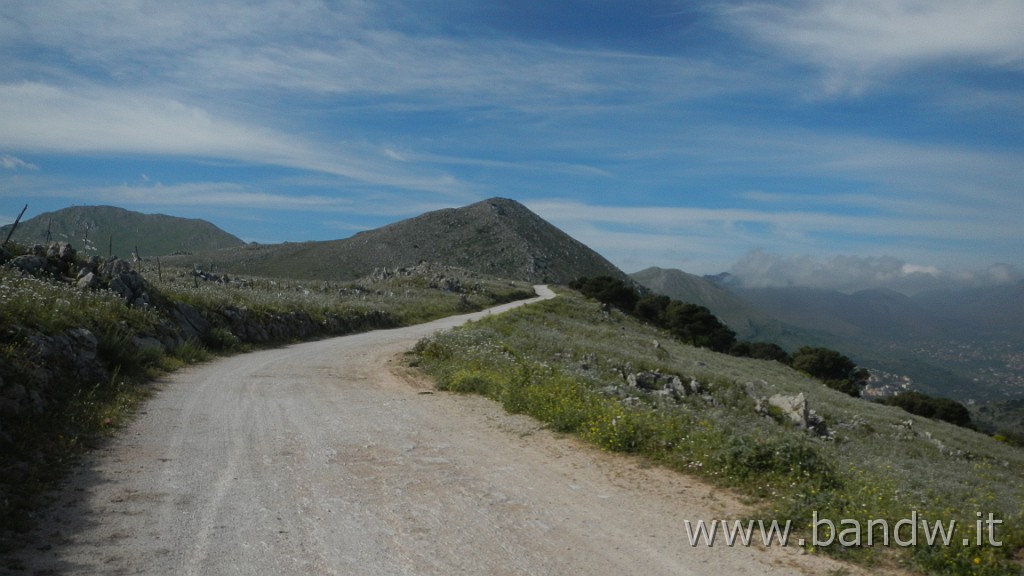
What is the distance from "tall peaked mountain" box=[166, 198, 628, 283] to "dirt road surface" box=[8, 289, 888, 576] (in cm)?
9094

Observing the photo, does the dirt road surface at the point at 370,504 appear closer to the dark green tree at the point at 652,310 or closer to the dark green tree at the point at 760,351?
the dark green tree at the point at 652,310

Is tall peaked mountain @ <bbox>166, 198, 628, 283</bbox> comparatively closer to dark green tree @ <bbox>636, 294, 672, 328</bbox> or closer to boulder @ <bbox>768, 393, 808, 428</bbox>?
dark green tree @ <bbox>636, 294, 672, 328</bbox>

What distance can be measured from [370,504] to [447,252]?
11088 centimetres

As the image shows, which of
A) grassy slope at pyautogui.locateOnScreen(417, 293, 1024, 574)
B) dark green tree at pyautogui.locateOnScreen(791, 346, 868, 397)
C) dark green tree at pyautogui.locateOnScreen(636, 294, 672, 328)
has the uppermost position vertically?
dark green tree at pyautogui.locateOnScreen(636, 294, 672, 328)

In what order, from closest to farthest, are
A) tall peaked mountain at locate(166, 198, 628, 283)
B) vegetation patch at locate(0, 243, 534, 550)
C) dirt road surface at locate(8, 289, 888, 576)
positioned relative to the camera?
dirt road surface at locate(8, 289, 888, 576)
vegetation patch at locate(0, 243, 534, 550)
tall peaked mountain at locate(166, 198, 628, 283)

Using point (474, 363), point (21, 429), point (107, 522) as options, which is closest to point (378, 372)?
point (474, 363)

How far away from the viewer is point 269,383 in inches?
565

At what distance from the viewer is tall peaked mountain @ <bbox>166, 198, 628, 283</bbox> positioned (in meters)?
108

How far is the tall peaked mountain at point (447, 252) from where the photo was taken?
356 feet

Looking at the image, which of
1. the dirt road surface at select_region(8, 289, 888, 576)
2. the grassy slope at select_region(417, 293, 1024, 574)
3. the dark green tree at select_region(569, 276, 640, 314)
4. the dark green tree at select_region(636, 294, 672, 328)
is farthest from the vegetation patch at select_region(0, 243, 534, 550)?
the dark green tree at select_region(569, 276, 640, 314)

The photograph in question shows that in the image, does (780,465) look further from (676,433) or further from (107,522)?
(107,522)

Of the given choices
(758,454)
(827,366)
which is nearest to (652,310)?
(827,366)

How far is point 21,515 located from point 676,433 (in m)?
7.33

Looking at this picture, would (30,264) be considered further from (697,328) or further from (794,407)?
(697,328)
